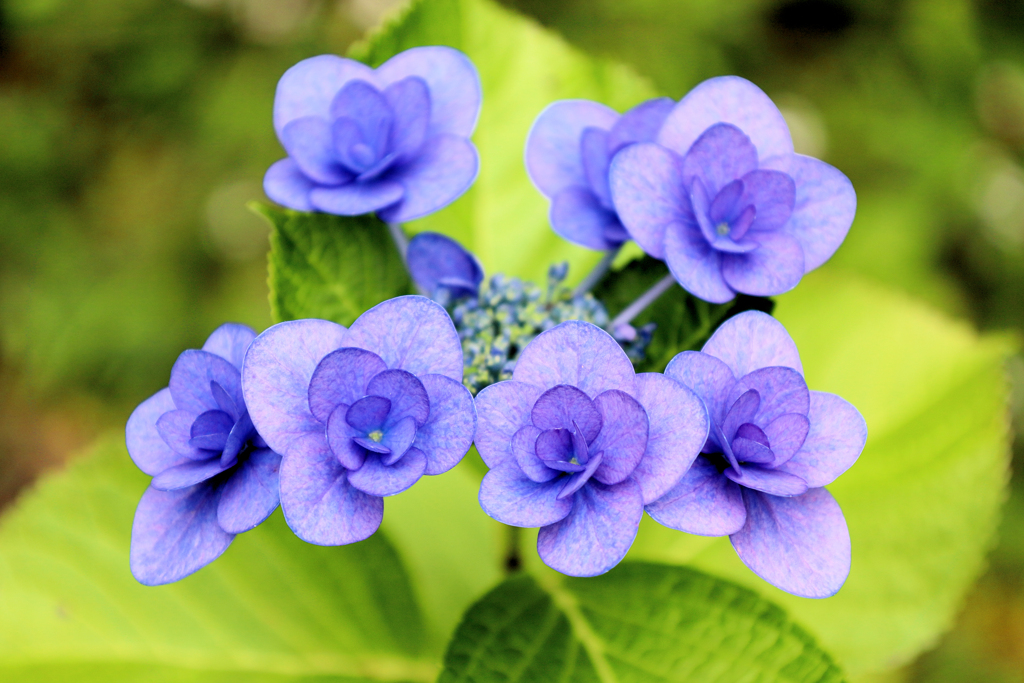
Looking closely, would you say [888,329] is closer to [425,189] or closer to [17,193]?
[425,189]

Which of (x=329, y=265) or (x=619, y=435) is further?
(x=329, y=265)

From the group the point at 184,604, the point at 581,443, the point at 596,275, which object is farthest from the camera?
the point at 184,604

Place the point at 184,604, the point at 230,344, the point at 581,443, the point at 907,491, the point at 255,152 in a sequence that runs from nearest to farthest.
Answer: the point at 581,443
the point at 230,344
the point at 184,604
the point at 907,491
the point at 255,152

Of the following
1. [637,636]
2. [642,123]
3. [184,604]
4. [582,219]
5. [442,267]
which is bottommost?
[184,604]

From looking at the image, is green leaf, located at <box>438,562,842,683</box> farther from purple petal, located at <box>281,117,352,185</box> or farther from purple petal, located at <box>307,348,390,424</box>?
purple petal, located at <box>281,117,352,185</box>

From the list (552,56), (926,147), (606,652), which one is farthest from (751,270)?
(926,147)

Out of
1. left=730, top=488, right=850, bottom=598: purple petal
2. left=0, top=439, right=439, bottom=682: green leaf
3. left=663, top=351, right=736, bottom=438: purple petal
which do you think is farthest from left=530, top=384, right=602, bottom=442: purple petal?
left=0, top=439, right=439, bottom=682: green leaf

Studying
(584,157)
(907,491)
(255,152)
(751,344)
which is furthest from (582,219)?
(255,152)

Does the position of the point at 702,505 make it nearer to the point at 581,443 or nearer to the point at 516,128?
the point at 581,443
